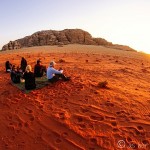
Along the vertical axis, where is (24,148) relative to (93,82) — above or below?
below

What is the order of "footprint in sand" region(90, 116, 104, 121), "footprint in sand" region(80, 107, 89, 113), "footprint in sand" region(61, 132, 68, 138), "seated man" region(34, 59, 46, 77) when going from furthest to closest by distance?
"seated man" region(34, 59, 46, 77) → "footprint in sand" region(80, 107, 89, 113) → "footprint in sand" region(90, 116, 104, 121) → "footprint in sand" region(61, 132, 68, 138)

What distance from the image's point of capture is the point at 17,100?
11.4 metres

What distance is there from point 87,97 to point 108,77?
4.54 meters

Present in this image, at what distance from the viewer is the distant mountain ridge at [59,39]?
5572 cm

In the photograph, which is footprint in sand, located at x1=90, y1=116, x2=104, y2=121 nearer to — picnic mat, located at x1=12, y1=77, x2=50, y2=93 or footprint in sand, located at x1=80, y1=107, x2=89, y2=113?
footprint in sand, located at x1=80, y1=107, x2=89, y2=113

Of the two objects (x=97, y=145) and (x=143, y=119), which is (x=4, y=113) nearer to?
(x=97, y=145)

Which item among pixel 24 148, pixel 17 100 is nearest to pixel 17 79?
pixel 17 100

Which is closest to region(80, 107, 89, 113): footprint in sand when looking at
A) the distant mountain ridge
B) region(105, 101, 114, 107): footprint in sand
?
region(105, 101, 114, 107): footprint in sand

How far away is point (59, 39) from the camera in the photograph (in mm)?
57312

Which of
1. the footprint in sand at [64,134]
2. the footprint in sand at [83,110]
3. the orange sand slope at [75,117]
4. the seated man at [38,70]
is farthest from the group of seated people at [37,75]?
the footprint in sand at [64,134]

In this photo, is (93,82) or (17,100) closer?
(17,100)

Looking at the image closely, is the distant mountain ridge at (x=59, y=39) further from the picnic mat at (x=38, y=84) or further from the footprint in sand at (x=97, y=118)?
the footprint in sand at (x=97, y=118)

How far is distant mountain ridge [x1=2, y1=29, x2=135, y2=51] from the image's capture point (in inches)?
2194

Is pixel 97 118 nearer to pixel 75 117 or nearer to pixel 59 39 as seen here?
pixel 75 117
